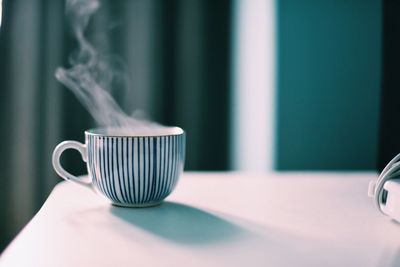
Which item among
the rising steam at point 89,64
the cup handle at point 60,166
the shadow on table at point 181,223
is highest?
the rising steam at point 89,64

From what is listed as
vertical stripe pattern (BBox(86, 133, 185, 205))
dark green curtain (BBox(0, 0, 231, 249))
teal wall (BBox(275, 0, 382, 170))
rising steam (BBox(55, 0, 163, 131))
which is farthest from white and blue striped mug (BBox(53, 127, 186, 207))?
teal wall (BBox(275, 0, 382, 170))

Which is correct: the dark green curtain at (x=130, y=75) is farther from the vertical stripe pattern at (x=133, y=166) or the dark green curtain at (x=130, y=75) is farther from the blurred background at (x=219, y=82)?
the vertical stripe pattern at (x=133, y=166)

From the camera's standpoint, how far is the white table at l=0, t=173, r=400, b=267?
0.45m

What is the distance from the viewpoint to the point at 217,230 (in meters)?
0.53

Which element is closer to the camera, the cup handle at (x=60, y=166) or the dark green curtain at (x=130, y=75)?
the cup handle at (x=60, y=166)

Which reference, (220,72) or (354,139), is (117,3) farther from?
(354,139)

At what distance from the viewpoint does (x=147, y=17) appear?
1.13 m

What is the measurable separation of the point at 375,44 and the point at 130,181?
2.79ft

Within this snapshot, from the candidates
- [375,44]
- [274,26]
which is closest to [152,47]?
[274,26]

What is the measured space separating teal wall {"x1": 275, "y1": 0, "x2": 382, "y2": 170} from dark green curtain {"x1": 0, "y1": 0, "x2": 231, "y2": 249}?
0.16 meters

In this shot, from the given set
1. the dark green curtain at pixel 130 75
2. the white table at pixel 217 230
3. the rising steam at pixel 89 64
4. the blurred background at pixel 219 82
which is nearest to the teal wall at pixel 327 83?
the blurred background at pixel 219 82

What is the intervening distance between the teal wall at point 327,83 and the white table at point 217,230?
0.49m

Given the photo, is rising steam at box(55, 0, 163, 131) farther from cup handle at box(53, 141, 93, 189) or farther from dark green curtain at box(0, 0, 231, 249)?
cup handle at box(53, 141, 93, 189)

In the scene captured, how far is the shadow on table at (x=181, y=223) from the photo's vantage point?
0.50m
